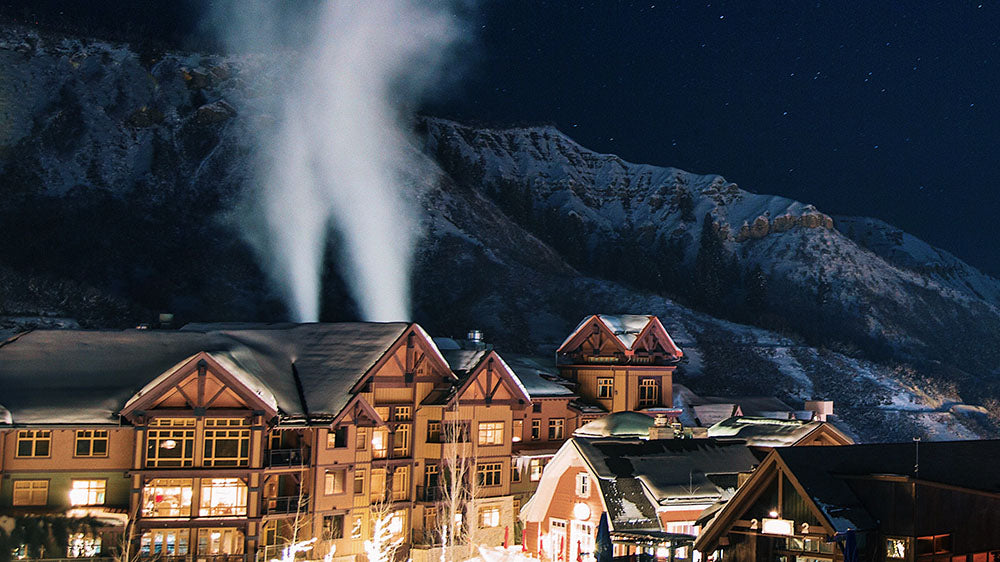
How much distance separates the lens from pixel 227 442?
42.8m

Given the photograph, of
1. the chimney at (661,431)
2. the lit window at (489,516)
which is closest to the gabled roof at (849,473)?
the chimney at (661,431)

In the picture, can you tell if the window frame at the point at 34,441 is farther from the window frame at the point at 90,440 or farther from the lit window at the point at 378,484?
the lit window at the point at 378,484

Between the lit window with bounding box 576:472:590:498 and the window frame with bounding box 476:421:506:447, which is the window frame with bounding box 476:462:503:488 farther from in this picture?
the lit window with bounding box 576:472:590:498

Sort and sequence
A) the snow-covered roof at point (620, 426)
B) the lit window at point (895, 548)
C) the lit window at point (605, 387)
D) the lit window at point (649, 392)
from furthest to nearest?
1. the lit window at point (649, 392)
2. the lit window at point (605, 387)
3. the snow-covered roof at point (620, 426)
4. the lit window at point (895, 548)

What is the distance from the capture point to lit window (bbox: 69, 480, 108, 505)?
41.5 meters

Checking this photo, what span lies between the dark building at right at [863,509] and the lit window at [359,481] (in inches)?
1050

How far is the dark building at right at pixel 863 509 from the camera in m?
22.6

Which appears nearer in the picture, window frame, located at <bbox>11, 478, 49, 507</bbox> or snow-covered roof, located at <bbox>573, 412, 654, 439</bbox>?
window frame, located at <bbox>11, 478, 49, 507</bbox>

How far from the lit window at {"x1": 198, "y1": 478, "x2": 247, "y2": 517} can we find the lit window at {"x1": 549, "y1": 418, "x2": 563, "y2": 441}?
26.1 metres

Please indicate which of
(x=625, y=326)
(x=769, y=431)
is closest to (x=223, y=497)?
(x=769, y=431)

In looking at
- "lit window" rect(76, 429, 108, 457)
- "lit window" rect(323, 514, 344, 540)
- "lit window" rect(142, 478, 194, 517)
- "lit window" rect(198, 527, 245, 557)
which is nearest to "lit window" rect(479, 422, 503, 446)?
"lit window" rect(323, 514, 344, 540)

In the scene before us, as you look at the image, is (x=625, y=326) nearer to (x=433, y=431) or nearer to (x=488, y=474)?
(x=488, y=474)

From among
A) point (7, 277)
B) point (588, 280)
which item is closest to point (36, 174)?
point (7, 277)

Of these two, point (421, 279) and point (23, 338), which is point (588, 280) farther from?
point (23, 338)
